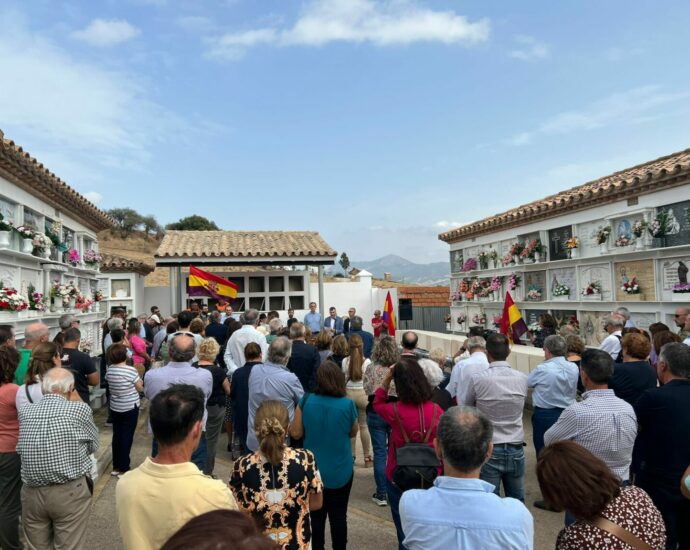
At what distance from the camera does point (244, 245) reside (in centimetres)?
1639

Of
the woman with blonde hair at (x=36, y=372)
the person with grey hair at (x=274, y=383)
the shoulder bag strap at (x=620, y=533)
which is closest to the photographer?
the shoulder bag strap at (x=620, y=533)

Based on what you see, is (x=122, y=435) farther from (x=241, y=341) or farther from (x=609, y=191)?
(x=609, y=191)

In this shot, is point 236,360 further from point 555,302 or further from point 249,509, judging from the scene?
point 555,302

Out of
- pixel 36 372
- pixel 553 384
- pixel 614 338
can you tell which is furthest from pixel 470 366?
pixel 36 372

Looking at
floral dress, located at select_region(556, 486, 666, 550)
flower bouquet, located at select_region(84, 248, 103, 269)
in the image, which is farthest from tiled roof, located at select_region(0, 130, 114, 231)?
floral dress, located at select_region(556, 486, 666, 550)

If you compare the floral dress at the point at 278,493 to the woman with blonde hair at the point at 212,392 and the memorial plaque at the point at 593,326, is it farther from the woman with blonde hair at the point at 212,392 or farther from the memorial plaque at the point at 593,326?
the memorial plaque at the point at 593,326

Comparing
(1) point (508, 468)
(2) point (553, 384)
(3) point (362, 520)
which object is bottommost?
(3) point (362, 520)

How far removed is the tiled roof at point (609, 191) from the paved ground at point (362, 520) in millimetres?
5689

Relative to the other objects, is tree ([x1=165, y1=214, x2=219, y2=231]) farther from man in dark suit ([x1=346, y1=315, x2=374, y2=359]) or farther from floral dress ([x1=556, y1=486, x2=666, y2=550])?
floral dress ([x1=556, y1=486, x2=666, y2=550])

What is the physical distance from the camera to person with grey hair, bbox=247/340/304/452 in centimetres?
454

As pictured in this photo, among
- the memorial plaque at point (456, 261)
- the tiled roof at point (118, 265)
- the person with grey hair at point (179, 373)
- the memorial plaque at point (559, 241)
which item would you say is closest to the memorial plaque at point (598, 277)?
the memorial plaque at point (559, 241)

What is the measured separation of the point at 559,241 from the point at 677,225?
135 inches

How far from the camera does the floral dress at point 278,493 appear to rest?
8.79 feet

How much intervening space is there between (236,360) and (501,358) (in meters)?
4.08
